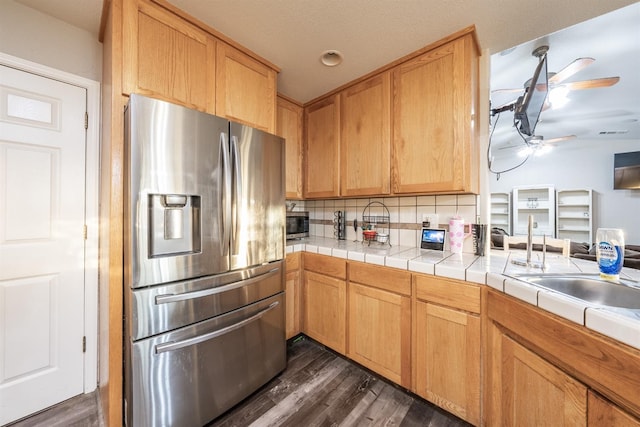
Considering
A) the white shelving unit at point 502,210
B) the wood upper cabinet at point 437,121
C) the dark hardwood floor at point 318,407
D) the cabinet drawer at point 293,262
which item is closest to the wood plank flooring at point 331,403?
the dark hardwood floor at point 318,407

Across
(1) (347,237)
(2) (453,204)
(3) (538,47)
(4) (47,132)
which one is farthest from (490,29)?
(4) (47,132)

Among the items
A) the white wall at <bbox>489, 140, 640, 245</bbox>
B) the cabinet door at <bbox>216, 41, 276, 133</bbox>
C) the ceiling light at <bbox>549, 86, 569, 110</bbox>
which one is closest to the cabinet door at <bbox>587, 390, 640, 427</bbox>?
the cabinet door at <bbox>216, 41, 276, 133</bbox>

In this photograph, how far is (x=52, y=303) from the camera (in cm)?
143

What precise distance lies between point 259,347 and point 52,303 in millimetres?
1268

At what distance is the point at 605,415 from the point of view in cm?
71

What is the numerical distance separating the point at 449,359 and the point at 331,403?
2.45 feet

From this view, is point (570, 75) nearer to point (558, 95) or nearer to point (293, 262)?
point (558, 95)

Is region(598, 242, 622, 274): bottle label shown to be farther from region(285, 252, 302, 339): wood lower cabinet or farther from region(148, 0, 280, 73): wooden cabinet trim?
region(148, 0, 280, 73): wooden cabinet trim

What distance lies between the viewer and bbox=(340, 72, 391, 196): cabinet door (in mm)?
1818

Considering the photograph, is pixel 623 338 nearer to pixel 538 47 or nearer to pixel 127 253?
pixel 127 253

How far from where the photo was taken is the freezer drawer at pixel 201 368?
3.52 ft

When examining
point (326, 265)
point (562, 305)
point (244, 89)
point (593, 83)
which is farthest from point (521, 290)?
point (593, 83)

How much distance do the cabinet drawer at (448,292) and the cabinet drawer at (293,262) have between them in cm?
99

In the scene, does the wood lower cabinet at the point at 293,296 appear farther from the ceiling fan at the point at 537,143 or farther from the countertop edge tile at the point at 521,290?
the ceiling fan at the point at 537,143
